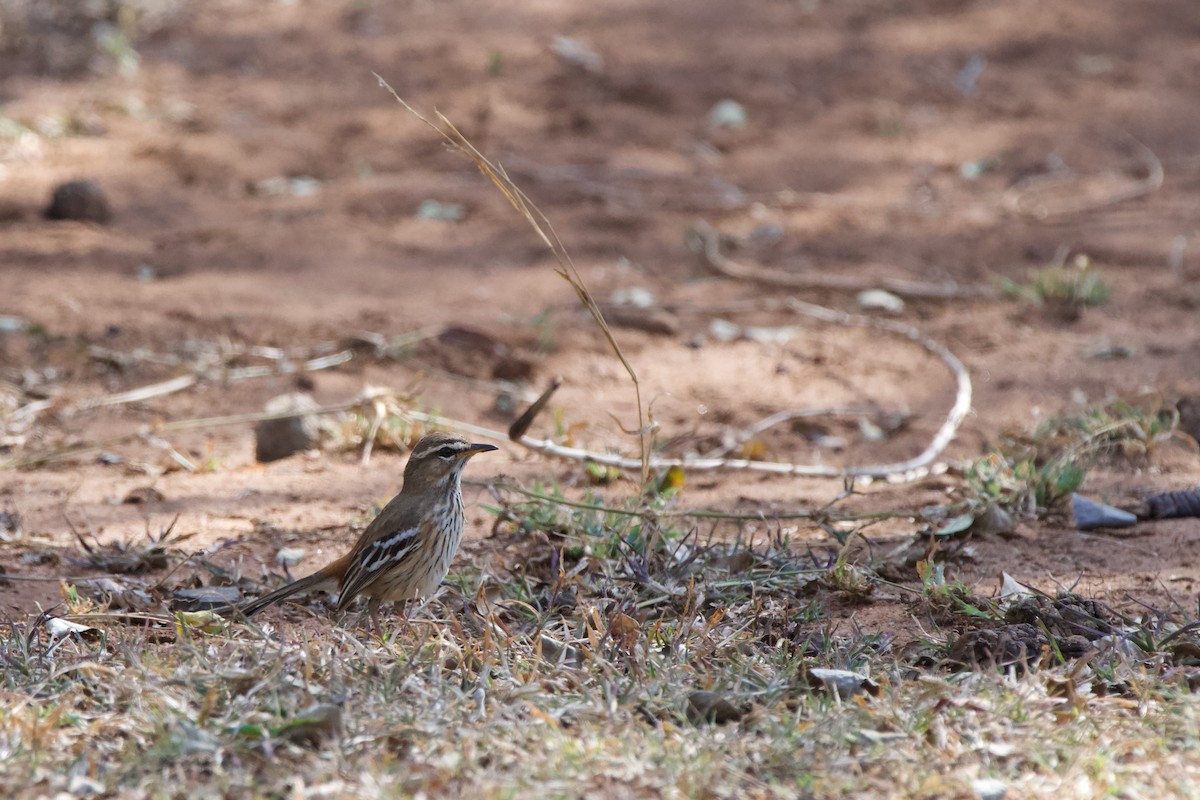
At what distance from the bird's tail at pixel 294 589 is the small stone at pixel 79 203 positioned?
5.18 m

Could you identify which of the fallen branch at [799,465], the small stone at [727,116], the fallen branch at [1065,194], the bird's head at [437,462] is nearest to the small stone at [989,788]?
the fallen branch at [799,465]

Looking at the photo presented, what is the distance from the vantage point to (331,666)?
340cm

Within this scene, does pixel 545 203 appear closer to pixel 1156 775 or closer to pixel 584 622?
pixel 584 622

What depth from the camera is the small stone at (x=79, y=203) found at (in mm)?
8508

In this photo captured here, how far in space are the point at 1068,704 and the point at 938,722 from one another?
39 centimetres

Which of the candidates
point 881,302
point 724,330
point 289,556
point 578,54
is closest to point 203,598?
point 289,556

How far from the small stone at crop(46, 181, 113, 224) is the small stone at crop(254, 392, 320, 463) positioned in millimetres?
3463

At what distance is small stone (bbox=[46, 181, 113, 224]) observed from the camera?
8508mm

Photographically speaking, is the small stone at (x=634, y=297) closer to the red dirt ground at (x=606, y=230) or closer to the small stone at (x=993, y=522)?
the red dirt ground at (x=606, y=230)

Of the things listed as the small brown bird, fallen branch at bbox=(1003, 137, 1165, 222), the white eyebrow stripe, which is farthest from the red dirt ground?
the white eyebrow stripe

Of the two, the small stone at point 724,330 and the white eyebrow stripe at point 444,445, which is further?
the small stone at point 724,330

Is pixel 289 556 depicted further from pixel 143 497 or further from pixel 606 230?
pixel 606 230

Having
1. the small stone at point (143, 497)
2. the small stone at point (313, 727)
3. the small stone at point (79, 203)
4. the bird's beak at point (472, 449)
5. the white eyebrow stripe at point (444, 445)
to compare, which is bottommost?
the small stone at point (143, 497)

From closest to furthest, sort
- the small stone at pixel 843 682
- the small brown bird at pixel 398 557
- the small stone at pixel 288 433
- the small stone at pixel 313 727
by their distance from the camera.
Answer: the small stone at pixel 313 727 < the small stone at pixel 843 682 < the small brown bird at pixel 398 557 < the small stone at pixel 288 433
